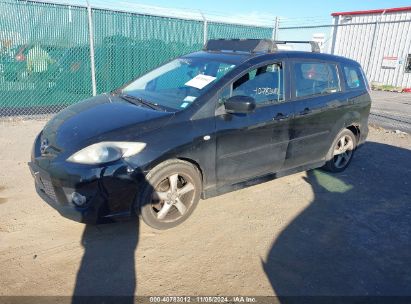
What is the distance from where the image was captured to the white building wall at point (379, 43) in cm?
1719

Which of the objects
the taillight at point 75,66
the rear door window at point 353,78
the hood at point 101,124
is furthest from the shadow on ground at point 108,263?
the taillight at point 75,66

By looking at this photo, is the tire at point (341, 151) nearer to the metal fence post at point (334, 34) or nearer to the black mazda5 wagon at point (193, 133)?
the black mazda5 wagon at point (193, 133)

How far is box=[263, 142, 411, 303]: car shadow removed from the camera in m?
2.75

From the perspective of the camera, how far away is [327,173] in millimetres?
5180

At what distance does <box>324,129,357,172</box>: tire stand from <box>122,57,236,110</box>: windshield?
2166 millimetres

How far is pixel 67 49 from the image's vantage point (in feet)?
26.5

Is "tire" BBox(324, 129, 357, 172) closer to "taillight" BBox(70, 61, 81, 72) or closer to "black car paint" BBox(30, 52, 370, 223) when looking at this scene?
"black car paint" BBox(30, 52, 370, 223)

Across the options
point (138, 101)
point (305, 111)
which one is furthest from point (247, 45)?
point (138, 101)

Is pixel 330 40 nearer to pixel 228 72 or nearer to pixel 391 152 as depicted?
pixel 391 152

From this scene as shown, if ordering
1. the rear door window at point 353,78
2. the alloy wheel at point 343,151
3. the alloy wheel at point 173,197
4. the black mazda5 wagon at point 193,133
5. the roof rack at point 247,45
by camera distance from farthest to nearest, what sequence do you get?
the alloy wheel at point 343,151, the rear door window at point 353,78, the roof rack at point 247,45, the alloy wheel at point 173,197, the black mazda5 wagon at point 193,133

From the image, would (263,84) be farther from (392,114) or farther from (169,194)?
(392,114)

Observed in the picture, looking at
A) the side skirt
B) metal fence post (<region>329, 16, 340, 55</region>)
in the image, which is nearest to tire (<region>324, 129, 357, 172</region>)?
the side skirt

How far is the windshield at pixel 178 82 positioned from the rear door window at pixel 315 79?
3.21 feet

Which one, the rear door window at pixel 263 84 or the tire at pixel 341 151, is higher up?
the rear door window at pixel 263 84
